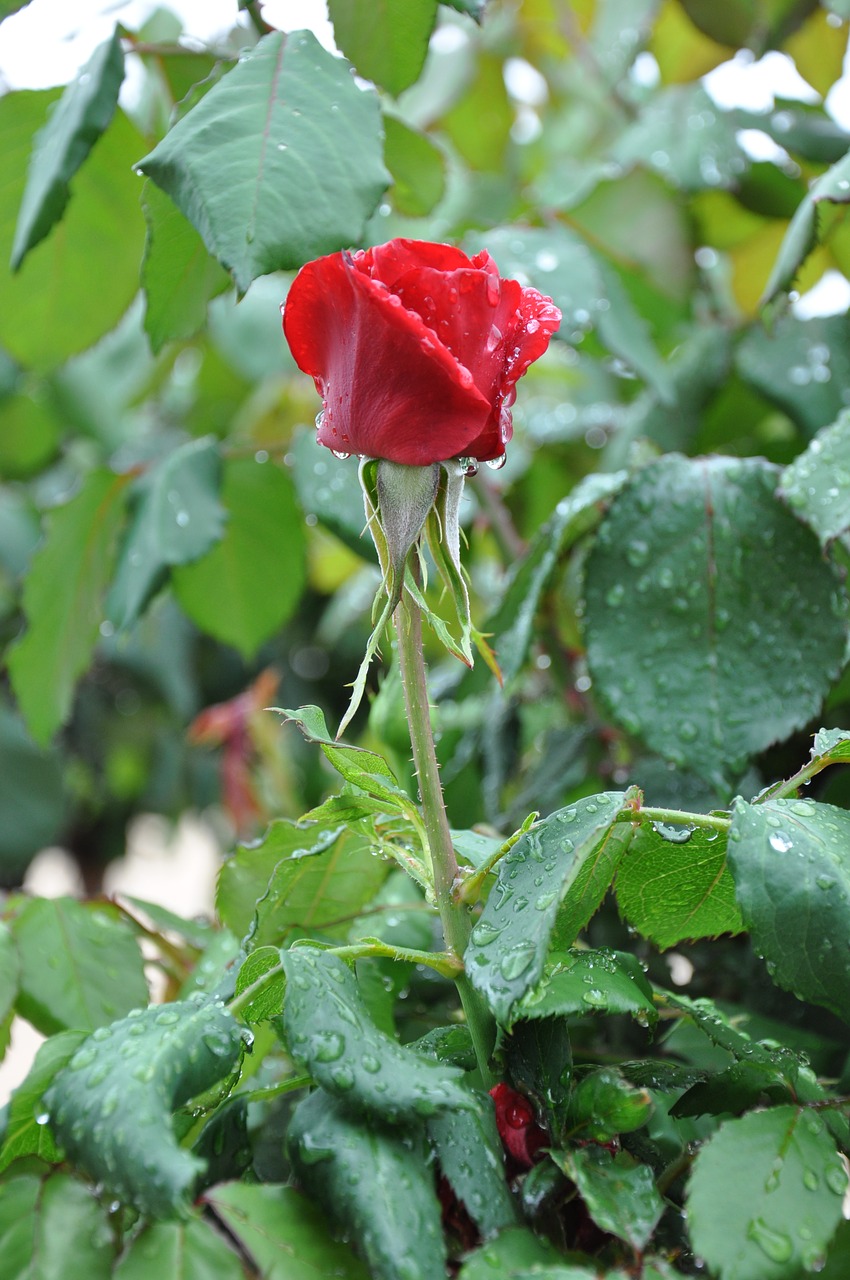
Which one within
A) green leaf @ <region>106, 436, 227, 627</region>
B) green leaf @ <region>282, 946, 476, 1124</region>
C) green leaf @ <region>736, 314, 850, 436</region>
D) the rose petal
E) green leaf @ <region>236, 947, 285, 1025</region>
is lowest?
green leaf @ <region>736, 314, 850, 436</region>

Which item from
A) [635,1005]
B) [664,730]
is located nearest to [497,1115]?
[635,1005]

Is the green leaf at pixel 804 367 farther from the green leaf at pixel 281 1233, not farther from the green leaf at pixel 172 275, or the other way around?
the green leaf at pixel 281 1233

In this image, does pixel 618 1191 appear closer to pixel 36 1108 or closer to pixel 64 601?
pixel 36 1108

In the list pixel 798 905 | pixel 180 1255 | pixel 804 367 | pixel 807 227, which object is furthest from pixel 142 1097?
pixel 804 367

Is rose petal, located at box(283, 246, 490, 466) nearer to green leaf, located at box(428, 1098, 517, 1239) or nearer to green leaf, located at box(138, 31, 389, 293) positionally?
green leaf, located at box(138, 31, 389, 293)

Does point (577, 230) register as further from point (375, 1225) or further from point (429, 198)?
point (375, 1225)

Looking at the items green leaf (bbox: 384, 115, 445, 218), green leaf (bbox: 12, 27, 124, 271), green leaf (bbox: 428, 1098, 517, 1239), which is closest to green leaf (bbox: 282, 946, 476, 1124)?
green leaf (bbox: 428, 1098, 517, 1239)
